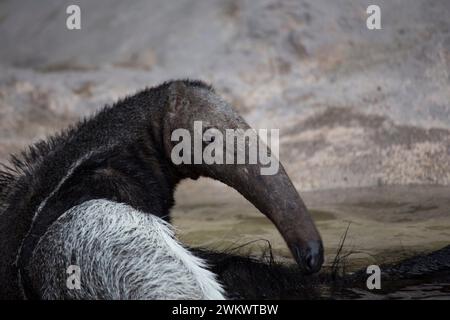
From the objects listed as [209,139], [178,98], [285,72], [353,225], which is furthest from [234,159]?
[285,72]

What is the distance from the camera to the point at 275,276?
4547 millimetres

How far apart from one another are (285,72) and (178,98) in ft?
14.6

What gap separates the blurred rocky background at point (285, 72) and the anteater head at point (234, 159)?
2620 mm

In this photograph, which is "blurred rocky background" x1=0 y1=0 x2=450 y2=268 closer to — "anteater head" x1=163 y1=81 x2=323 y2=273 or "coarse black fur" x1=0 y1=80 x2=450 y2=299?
"coarse black fur" x1=0 y1=80 x2=450 y2=299

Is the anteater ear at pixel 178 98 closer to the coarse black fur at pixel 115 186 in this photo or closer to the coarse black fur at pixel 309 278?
the coarse black fur at pixel 115 186

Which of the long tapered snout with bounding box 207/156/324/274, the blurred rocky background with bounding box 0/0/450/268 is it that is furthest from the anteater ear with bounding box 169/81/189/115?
the blurred rocky background with bounding box 0/0/450/268

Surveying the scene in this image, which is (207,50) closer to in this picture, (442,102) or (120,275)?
(442,102)

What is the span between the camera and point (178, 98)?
15.4ft

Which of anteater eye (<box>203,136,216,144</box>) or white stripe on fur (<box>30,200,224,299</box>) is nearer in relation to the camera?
white stripe on fur (<box>30,200,224,299</box>)

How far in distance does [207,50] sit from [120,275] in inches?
223

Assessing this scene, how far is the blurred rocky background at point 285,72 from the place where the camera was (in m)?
7.98

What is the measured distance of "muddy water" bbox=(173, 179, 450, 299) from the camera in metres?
5.34

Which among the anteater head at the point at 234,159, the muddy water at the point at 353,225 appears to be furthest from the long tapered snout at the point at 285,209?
the muddy water at the point at 353,225

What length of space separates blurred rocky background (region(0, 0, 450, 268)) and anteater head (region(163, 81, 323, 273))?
262 centimetres
